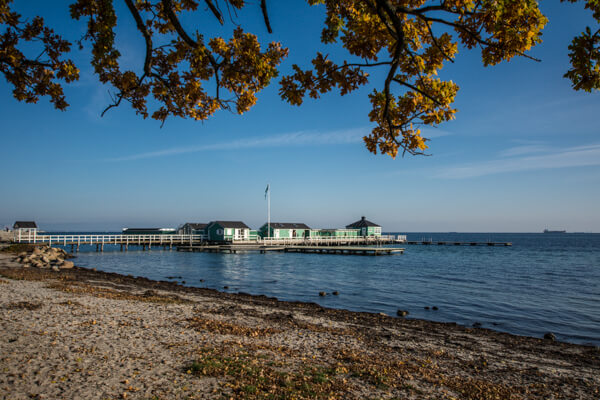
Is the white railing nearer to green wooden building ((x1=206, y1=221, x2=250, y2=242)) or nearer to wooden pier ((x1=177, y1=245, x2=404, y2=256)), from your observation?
green wooden building ((x1=206, y1=221, x2=250, y2=242))

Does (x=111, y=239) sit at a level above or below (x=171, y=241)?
above

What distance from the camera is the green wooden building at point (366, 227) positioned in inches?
3091

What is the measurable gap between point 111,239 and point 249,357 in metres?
59.0

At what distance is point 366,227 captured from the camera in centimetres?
7862

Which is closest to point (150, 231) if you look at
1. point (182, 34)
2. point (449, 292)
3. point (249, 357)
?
point (449, 292)

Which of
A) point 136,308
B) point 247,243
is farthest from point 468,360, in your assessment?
point 247,243

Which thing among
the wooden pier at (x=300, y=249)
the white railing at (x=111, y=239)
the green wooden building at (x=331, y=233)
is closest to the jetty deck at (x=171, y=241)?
the white railing at (x=111, y=239)

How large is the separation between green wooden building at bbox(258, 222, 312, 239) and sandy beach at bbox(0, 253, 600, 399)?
53.8m

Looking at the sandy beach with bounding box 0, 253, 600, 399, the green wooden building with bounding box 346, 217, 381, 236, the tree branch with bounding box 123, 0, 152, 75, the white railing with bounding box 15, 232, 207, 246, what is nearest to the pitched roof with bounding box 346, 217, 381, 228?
the green wooden building with bounding box 346, 217, 381, 236

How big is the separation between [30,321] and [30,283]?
26.7 ft

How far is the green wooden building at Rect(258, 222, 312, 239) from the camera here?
66375 millimetres

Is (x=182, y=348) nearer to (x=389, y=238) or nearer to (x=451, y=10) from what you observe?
(x=451, y=10)

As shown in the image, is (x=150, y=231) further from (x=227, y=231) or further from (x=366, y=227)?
(x=366, y=227)

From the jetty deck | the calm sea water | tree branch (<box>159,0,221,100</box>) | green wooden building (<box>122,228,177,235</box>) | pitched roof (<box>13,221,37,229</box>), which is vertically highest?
tree branch (<box>159,0,221,100</box>)
